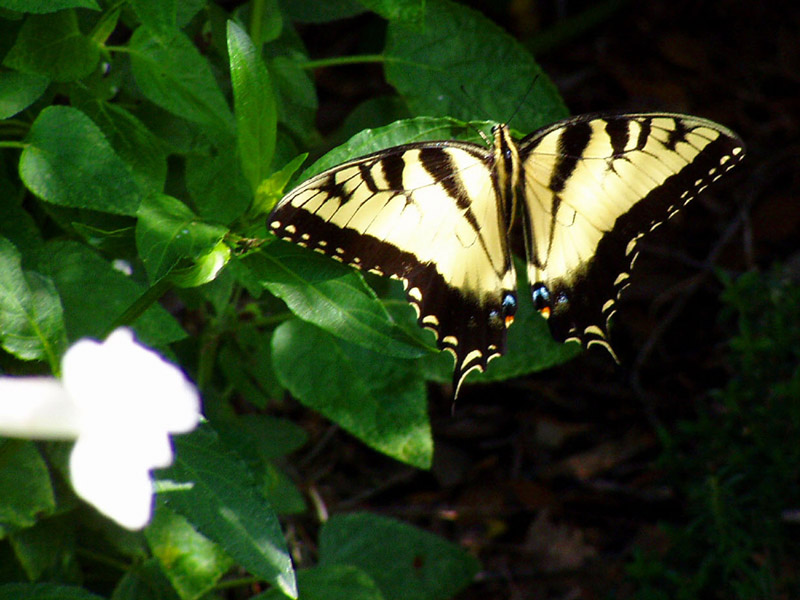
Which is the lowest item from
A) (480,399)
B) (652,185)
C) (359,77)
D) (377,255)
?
(480,399)

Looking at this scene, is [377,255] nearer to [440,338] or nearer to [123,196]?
[440,338]

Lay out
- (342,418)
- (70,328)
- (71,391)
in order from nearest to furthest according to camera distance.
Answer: (71,391) → (70,328) → (342,418)

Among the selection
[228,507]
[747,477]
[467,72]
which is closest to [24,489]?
[228,507]

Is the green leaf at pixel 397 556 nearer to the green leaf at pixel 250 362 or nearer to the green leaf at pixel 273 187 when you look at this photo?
the green leaf at pixel 250 362

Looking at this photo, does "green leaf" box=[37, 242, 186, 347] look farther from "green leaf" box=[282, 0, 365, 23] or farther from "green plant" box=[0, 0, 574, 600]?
"green leaf" box=[282, 0, 365, 23]

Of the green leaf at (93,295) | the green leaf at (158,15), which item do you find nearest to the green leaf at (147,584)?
the green leaf at (93,295)

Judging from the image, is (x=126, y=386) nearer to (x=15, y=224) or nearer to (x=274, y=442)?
(x=15, y=224)

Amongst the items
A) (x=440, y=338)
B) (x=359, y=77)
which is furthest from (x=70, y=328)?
(x=359, y=77)
